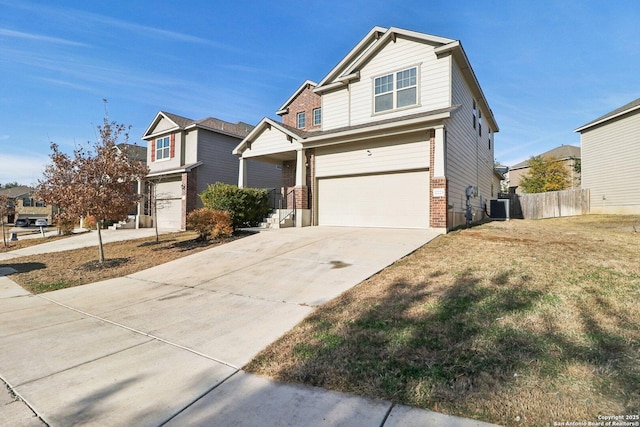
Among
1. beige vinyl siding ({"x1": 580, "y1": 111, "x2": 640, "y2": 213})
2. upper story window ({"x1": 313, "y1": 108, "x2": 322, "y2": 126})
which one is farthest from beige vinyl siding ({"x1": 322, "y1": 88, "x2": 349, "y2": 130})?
beige vinyl siding ({"x1": 580, "y1": 111, "x2": 640, "y2": 213})

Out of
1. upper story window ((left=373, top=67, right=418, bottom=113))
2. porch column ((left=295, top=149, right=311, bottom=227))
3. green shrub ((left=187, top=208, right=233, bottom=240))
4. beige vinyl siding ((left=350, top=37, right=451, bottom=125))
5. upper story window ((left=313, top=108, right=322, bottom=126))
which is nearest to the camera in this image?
beige vinyl siding ((left=350, top=37, right=451, bottom=125))

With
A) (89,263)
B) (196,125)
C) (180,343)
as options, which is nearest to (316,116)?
(196,125)

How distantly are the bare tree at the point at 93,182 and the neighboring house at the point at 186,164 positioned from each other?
30.6 feet

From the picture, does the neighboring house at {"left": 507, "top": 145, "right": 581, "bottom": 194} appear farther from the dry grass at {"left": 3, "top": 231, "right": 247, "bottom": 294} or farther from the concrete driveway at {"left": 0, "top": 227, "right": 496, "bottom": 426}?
the dry grass at {"left": 3, "top": 231, "right": 247, "bottom": 294}

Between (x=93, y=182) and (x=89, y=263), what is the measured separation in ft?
8.66

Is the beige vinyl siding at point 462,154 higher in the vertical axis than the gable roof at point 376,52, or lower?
lower

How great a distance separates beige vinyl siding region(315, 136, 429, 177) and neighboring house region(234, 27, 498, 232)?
38 mm

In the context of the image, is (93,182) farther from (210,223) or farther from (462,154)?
(462,154)

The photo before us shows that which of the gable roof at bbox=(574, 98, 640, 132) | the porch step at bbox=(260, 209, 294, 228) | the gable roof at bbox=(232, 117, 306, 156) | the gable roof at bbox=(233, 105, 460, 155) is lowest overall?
the porch step at bbox=(260, 209, 294, 228)

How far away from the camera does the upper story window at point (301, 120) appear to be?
20444 mm

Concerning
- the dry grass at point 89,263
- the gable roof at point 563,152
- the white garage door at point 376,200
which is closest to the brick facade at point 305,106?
the white garage door at point 376,200

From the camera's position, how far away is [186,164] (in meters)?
20.3

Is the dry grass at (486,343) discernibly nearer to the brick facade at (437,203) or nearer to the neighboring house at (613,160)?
the brick facade at (437,203)

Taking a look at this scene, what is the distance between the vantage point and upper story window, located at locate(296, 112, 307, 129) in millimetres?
20444
